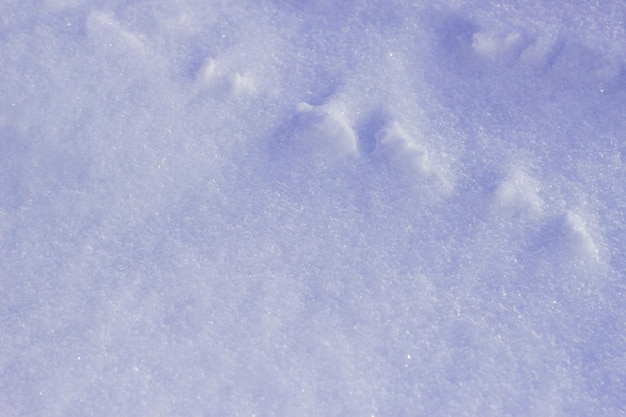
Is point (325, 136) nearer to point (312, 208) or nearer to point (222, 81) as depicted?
point (312, 208)

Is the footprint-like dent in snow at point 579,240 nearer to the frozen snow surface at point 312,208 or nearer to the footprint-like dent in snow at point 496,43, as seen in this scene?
the frozen snow surface at point 312,208

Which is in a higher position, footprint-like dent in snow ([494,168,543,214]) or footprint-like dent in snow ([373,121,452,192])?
footprint-like dent in snow ([494,168,543,214])

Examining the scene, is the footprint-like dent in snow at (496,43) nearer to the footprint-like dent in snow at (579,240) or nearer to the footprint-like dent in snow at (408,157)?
the footprint-like dent in snow at (408,157)

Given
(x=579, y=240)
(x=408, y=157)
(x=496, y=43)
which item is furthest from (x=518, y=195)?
(x=496, y=43)

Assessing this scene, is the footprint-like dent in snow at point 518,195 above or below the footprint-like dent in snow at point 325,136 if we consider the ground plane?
above

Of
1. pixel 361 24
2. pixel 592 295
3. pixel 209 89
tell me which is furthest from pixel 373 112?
pixel 592 295

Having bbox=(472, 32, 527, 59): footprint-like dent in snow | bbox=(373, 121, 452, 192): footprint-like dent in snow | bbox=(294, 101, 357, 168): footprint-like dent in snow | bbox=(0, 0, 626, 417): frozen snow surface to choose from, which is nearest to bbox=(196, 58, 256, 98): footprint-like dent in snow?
bbox=(0, 0, 626, 417): frozen snow surface

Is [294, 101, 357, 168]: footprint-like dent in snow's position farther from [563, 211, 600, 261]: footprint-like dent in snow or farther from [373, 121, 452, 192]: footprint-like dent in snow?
[563, 211, 600, 261]: footprint-like dent in snow

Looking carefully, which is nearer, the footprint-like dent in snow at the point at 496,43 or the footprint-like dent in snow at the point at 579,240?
the footprint-like dent in snow at the point at 579,240

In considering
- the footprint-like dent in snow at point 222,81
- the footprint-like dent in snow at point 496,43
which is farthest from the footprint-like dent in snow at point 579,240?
the footprint-like dent in snow at point 222,81
